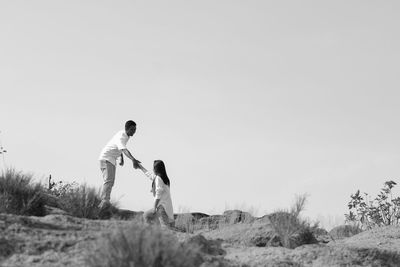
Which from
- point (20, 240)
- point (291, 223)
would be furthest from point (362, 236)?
point (20, 240)

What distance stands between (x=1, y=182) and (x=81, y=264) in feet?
15.4

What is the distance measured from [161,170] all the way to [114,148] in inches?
53.1

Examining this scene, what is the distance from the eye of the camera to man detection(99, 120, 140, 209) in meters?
12.3

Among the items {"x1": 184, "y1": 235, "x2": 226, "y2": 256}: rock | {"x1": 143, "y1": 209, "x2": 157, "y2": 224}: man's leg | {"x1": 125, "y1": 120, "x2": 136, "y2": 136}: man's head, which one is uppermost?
{"x1": 125, "y1": 120, "x2": 136, "y2": 136}: man's head

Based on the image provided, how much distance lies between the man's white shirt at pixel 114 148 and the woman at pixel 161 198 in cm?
103

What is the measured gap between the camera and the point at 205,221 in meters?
16.9

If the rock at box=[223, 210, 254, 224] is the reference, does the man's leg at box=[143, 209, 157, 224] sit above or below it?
below

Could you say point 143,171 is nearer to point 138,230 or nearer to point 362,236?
point 362,236

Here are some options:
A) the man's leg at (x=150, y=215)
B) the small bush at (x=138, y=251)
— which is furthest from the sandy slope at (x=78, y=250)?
the man's leg at (x=150, y=215)

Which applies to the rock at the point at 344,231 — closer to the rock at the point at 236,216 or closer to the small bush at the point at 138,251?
the rock at the point at 236,216

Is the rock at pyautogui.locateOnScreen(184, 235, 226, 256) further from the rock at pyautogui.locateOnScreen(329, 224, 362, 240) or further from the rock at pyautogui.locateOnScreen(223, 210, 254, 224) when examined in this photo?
the rock at pyautogui.locateOnScreen(329, 224, 362, 240)

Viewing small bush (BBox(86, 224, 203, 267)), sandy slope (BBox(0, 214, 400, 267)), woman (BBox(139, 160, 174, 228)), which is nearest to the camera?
small bush (BBox(86, 224, 203, 267))

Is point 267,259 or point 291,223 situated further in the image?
point 291,223

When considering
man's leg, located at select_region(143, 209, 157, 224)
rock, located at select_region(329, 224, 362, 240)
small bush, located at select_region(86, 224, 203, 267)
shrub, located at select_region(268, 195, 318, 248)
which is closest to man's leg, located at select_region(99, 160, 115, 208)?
man's leg, located at select_region(143, 209, 157, 224)
